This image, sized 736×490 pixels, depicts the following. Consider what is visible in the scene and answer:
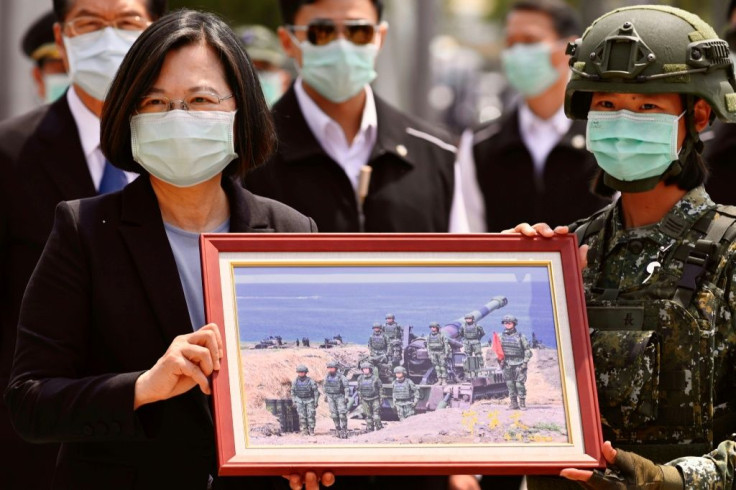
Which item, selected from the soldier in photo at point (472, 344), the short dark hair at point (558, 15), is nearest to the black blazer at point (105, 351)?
the soldier in photo at point (472, 344)

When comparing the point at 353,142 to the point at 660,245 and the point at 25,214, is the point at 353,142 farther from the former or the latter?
the point at 660,245

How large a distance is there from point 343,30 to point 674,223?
2583mm

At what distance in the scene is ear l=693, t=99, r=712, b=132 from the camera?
483cm

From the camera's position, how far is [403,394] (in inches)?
177

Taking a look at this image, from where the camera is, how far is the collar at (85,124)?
6.01m

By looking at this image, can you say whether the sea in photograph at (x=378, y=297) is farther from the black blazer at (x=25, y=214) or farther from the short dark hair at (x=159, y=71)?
the black blazer at (x=25, y=214)

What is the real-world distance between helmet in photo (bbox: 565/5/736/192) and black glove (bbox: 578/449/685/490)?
36.9 inches

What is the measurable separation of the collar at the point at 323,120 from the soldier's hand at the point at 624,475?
2734mm

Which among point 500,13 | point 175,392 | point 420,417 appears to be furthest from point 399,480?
point 500,13

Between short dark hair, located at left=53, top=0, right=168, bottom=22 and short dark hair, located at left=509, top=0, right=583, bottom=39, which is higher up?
short dark hair, located at left=509, top=0, right=583, bottom=39

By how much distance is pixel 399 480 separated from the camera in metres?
5.79

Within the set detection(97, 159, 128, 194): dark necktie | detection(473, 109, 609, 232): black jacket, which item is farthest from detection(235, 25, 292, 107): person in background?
detection(97, 159, 128, 194): dark necktie

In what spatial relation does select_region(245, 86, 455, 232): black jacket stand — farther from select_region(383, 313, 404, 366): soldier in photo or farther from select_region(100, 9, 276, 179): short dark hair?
select_region(383, 313, 404, 366): soldier in photo

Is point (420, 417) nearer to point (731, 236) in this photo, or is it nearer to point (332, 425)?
point (332, 425)
